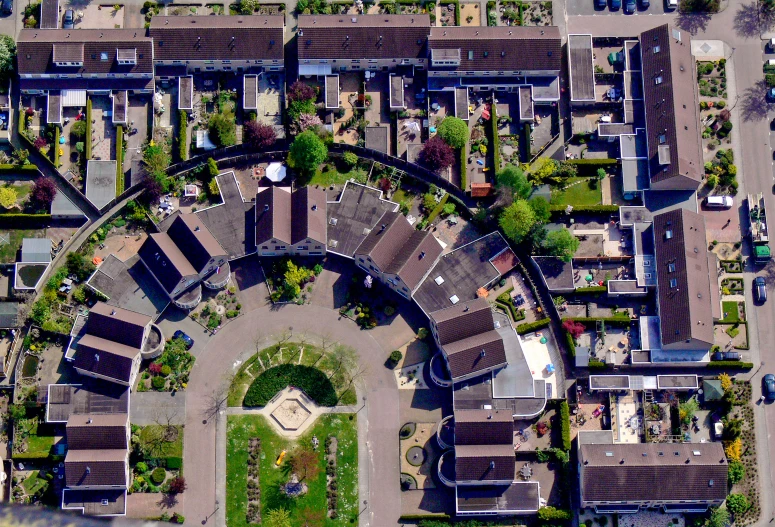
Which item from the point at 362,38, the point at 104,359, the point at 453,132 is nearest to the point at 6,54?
the point at 104,359

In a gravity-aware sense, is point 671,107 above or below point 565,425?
above

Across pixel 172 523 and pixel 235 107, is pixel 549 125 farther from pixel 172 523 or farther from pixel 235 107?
pixel 172 523

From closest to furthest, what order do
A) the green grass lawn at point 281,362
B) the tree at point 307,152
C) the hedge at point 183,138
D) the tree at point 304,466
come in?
1. the tree at point 304,466
2. the green grass lawn at point 281,362
3. the tree at point 307,152
4. the hedge at point 183,138

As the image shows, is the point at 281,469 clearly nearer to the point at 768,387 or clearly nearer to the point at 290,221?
the point at 290,221

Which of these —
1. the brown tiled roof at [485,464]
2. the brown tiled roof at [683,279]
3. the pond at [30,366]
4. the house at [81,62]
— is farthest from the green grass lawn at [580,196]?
the pond at [30,366]

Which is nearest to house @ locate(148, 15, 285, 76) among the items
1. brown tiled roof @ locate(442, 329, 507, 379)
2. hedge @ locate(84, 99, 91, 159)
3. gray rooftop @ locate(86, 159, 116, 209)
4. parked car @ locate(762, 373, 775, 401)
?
hedge @ locate(84, 99, 91, 159)

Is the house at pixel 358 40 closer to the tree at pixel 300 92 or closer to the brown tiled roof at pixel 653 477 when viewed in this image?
the tree at pixel 300 92
